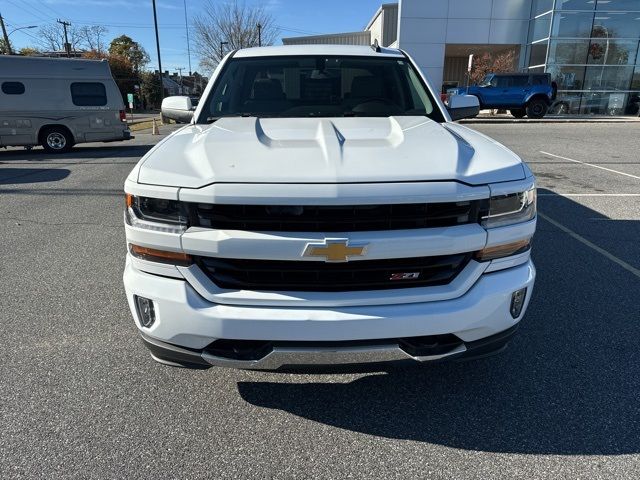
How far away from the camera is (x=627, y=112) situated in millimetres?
26234

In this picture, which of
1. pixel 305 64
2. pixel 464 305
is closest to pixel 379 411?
pixel 464 305

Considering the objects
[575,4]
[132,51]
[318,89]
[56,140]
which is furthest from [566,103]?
[132,51]

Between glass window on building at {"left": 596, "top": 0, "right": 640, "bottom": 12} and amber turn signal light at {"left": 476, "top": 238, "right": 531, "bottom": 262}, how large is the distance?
29.1 metres

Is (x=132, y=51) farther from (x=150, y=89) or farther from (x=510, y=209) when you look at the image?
(x=510, y=209)

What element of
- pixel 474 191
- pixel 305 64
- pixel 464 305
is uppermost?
pixel 305 64

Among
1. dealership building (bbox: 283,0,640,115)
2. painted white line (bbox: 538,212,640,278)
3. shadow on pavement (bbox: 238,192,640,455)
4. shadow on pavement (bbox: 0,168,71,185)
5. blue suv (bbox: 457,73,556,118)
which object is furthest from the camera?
dealership building (bbox: 283,0,640,115)

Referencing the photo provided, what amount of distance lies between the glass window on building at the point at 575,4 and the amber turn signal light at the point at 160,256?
96.9 ft

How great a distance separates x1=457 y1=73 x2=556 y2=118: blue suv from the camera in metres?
22.6

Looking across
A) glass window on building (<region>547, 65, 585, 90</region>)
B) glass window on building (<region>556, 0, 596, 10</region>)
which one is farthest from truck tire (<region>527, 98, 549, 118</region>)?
glass window on building (<region>556, 0, 596, 10</region>)

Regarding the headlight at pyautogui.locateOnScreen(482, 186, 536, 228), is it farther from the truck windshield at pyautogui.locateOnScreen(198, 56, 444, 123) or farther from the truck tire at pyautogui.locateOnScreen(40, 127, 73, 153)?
the truck tire at pyautogui.locateOnScreen(40, 127, 73, 153)

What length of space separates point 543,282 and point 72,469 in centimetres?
366

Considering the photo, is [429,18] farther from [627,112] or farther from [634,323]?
[634,323]

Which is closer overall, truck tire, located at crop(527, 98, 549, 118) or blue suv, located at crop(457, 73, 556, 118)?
blue suv, located at crop(457, 73, 556, 118)

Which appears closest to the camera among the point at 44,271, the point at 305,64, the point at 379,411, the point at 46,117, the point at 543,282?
the point at 379,411
